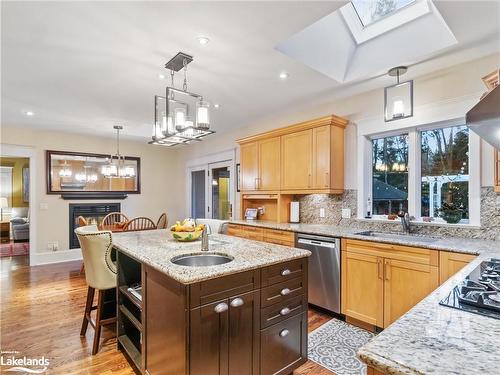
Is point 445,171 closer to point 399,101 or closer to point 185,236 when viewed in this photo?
point 399,101

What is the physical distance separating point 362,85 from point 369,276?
Answer: 2152 millimetres

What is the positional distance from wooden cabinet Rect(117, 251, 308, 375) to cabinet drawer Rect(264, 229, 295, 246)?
135cm

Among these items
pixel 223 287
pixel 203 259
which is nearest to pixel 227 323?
pixel 223 287

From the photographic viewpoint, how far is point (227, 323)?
1.64m

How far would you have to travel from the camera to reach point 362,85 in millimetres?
3281

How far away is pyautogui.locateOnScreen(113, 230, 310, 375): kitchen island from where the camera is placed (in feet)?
5.03

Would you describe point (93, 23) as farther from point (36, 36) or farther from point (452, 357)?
point (452, 357)

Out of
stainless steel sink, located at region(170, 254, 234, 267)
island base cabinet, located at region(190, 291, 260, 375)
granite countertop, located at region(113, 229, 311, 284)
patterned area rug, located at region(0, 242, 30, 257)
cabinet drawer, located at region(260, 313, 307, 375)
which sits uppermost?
granite countertop, located at region(113, 229, 311, 284)

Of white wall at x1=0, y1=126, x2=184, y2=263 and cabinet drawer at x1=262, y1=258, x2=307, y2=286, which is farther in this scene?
white wall at x1=0, y1=126, x2=184, y2=263

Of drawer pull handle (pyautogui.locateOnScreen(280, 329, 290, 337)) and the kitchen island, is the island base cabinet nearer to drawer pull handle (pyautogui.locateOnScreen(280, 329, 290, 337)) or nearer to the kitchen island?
the kitchen island

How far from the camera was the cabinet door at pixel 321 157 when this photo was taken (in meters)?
3.52

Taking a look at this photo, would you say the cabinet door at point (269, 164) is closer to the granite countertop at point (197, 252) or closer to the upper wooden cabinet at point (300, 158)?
the upper wooden cabinet at point (300, 158)

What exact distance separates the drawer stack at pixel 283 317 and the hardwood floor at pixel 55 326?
0.31 meters

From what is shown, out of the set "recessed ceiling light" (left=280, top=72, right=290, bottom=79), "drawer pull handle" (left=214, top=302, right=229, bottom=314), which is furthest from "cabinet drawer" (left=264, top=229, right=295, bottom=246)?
"drawer pull handle" (left=214, top=302, right=229, bottom=314)
